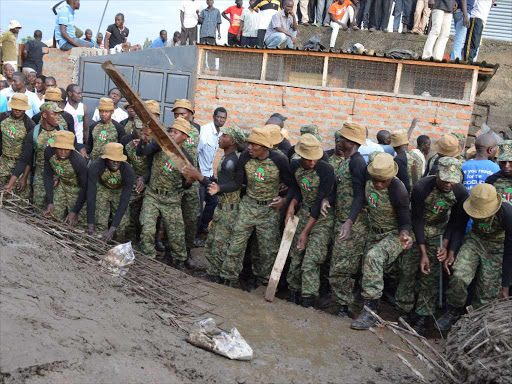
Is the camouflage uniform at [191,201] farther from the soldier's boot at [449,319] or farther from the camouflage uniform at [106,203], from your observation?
the soldier's boot at [449,319]

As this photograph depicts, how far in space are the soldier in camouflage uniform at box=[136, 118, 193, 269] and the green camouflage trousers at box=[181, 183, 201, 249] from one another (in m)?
0.20

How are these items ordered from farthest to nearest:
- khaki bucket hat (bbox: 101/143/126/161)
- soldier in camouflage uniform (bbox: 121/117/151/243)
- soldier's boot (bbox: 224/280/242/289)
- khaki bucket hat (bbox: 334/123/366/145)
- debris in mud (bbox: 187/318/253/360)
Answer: soldier in camouflage uniform (bbox: 121/117/151/243)
soldier's boot (bbox: 224/280/242/289)
khaki bucket hat (bbox: 101/143/126/161)
khaki bucket hat (bbox: 334/123/366/145)
debris in mud (bbox: 187/318/253/360)

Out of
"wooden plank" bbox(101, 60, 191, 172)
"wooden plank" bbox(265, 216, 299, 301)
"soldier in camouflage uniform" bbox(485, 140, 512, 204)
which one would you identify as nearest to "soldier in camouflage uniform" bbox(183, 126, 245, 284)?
"wooden plank" bbox(101, 60, 191, 172)

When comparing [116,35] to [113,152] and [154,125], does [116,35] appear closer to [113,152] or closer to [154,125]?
[113,152]

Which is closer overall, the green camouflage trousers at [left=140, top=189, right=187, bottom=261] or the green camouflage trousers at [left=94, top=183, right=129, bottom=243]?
the green camouflage trousers at [left=140, top=189, right=187, bottom=261]

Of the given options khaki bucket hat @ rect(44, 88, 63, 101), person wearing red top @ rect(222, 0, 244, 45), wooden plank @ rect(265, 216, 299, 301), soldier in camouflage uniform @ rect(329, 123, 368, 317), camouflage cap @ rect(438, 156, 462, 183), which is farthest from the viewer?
person wearing red top @ rect(222, 0, 244, 45)

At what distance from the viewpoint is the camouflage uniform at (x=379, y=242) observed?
6.32 meters

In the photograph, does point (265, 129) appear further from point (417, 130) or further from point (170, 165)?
point (417, 130)

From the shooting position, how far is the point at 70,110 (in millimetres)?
9422

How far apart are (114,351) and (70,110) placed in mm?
6091

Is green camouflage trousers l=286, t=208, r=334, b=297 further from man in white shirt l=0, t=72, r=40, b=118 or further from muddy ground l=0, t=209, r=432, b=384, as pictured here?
man in white shirt l=0, t=72, r=40, b=118

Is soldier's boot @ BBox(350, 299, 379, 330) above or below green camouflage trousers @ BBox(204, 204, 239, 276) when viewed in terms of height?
below

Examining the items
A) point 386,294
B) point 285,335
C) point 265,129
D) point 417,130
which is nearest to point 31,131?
point 265,129

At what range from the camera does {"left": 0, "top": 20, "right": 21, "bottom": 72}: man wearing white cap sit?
45.3 feet
